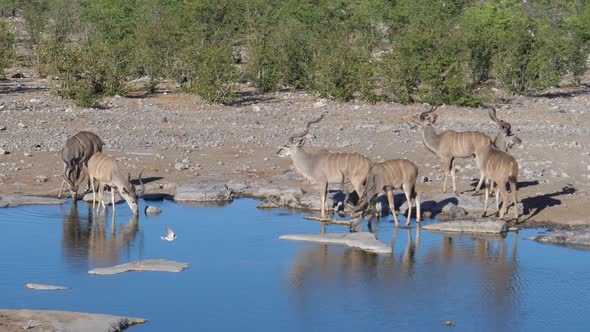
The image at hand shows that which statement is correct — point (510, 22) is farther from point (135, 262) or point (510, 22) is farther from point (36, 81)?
point (135, 262)

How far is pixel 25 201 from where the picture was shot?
13539 millimetres

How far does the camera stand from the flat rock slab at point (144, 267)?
32.6ft

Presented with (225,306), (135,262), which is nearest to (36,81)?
(135,262)

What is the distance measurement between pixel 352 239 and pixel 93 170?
3995 millimetres

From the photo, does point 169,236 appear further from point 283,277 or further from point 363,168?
point 363,168

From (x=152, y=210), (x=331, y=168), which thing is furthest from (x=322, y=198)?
(x=152, y=210)

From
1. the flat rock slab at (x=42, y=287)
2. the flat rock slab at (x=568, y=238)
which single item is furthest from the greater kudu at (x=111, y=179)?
the flat rock slab at (x=568, y=238)

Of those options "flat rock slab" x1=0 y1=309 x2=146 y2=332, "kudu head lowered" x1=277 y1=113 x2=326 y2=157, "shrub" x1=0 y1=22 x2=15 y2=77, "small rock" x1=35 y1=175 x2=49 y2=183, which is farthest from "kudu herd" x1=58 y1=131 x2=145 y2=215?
"shrub" x1=0 y1=22 x2=15 y2=77

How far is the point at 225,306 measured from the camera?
882cm

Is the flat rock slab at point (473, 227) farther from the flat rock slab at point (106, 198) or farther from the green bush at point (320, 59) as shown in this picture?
the green bush at point (320, 59)

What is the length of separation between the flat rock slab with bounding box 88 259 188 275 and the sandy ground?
4.41 meters

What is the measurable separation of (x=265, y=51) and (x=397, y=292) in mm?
16532

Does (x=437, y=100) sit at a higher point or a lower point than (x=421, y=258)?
higher

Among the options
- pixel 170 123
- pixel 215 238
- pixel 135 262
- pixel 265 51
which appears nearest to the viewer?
pixel 135 262
